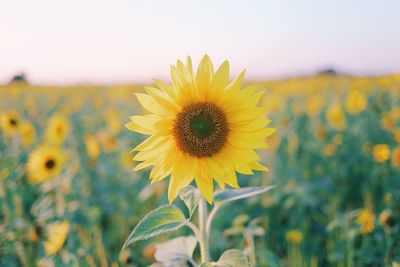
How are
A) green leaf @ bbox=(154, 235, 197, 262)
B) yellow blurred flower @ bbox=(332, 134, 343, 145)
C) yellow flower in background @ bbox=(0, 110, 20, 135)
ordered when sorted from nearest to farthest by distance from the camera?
green leaf @ bbox=(154, 235, 197, 262) < yellow flower in background @ bbox=(0, 110, 20, 135) < yellow blurred flower @ bbox=(332, 134, 343, 145)

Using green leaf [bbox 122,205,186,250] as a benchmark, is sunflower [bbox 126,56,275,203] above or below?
above

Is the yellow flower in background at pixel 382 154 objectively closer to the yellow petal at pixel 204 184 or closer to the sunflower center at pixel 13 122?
the yellow petal at pixel 204 184

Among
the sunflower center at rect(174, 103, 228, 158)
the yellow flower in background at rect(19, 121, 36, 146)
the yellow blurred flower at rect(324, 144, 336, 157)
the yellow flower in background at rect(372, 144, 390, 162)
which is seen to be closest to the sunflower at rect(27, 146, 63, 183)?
the yellow flower in background at rect(19, 121, 36, 146)

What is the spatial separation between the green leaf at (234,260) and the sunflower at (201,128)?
0.61 ft

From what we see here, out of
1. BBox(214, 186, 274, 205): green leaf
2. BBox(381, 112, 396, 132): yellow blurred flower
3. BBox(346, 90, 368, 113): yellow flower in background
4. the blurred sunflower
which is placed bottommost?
the blurred sunflower

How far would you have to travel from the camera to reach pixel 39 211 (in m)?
3.01

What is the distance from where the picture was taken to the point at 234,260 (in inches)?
55.3

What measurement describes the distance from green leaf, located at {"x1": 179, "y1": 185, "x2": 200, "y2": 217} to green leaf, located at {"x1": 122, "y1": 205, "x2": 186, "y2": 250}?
2.0 inches

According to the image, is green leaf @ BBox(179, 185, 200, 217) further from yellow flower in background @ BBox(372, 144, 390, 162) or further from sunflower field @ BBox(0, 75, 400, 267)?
yellow flower in background @ BBox(372, 144, 390, 162)

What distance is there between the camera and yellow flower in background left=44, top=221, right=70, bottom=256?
2449mm

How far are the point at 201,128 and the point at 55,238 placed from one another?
1.36m

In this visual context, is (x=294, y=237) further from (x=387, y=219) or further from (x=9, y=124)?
(x=9, y=124)

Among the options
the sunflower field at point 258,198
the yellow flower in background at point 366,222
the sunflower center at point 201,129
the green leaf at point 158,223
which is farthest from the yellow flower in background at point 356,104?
the green leaf at point 158,223

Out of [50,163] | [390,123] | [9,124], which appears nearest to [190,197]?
[50,163]
